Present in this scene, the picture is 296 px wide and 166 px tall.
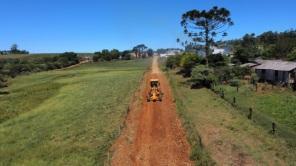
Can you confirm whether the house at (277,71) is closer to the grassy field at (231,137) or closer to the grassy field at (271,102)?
the grassy field at (271,102)

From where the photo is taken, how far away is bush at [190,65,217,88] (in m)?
55.9

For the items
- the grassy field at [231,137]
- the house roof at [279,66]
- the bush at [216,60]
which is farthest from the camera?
the bush at [216,60]

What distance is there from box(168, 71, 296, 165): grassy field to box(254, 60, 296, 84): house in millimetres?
19804

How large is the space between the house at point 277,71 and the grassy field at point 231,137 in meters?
19.8

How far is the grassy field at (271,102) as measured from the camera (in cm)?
3375

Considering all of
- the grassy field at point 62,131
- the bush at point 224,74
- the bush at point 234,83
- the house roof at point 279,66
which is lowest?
the grassy field at point 62,131

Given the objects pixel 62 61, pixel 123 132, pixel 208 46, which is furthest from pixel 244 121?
pixel 62 61

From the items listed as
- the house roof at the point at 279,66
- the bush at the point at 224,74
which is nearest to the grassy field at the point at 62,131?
the bush at the point at 224,74

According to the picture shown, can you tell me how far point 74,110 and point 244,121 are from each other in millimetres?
18728

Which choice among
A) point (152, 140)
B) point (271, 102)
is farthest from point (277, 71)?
point (152, 140)

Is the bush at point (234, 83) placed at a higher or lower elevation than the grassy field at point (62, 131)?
higher

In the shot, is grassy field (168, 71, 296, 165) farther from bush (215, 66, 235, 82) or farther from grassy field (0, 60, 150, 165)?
bush (215, 66, 235, 82)

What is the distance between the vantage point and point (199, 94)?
49.3 metres

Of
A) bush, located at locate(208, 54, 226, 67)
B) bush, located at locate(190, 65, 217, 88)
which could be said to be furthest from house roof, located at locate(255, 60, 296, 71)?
bush, located at locate(190, 65, 217, 88)
